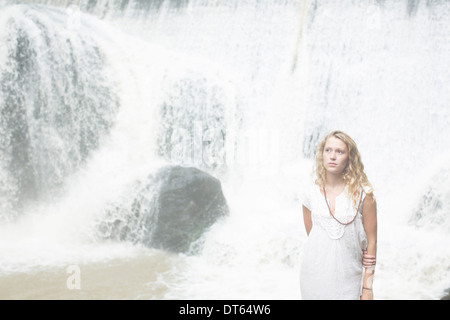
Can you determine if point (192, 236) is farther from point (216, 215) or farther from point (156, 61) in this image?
point (156, 61)

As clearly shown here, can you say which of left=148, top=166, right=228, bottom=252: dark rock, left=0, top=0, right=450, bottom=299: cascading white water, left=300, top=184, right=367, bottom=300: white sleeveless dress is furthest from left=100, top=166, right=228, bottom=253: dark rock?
left=300, top=184, right=367, bottom=300: white sleeveless dress

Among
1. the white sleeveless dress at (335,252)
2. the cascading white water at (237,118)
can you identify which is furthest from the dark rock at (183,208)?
the white sleeveless dress at (335,252)

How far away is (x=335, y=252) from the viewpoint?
1.27 m

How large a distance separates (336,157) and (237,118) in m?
4.49

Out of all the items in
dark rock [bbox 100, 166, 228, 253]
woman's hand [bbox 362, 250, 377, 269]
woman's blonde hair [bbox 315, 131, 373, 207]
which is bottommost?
dark rock [bbox 100, 166, 228, 253]

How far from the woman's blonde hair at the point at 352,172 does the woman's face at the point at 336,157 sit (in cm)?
1

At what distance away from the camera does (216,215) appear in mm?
4355

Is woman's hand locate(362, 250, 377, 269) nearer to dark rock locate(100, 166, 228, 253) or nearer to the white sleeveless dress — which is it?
the white sleeveless dress

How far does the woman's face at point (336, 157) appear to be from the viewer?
50.8 inches

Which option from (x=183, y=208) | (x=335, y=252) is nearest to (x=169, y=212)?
(x=183, y=208)

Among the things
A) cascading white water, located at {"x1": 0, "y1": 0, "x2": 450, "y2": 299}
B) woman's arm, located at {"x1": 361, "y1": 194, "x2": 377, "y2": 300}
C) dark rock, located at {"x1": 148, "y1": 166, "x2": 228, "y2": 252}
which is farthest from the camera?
dark rock, located at {"x1": 148, "y1": 166, "x2": 228, "y2": 252}

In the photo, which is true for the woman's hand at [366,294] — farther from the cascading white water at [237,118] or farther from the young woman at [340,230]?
the cascading white water at [237,118]

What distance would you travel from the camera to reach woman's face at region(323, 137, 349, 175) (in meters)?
1.29

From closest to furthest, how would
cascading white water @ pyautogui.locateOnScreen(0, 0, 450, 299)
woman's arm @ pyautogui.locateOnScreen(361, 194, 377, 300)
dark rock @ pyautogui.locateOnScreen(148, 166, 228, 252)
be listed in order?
woman's arm @ pyautogui.locateOnScreen(361, 194, 377, 300) < cascading white water @ pyautogui.locateOnScreen(0, 0, 450, 299) < dark rock @ pyautogui.locateOnScreen(148, 166, 228, 252)
